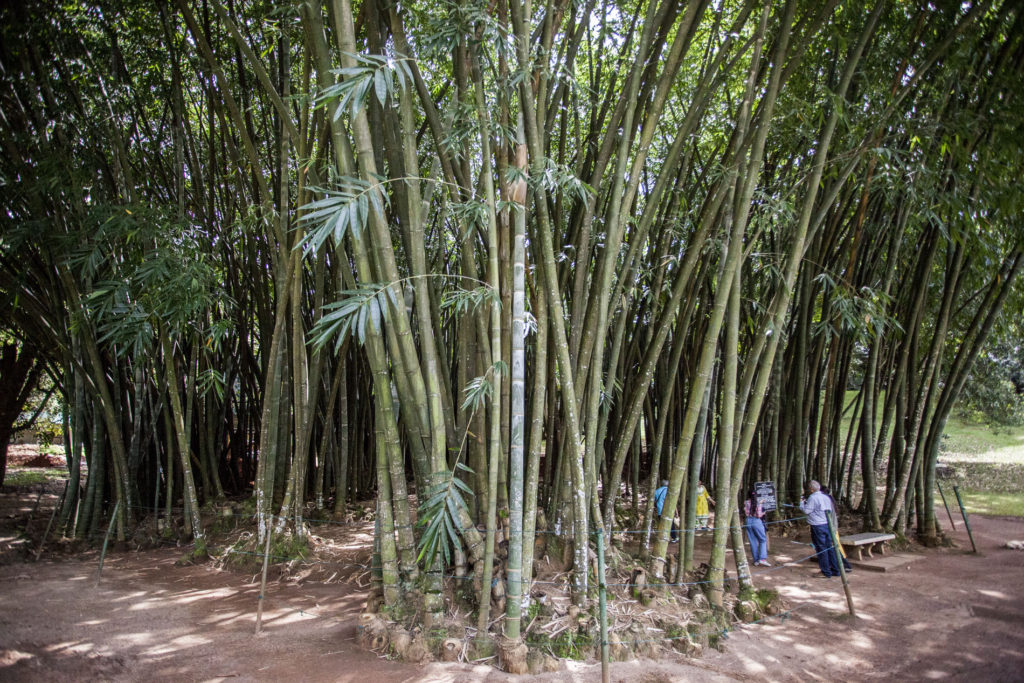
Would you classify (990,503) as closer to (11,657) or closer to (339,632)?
(339,632)

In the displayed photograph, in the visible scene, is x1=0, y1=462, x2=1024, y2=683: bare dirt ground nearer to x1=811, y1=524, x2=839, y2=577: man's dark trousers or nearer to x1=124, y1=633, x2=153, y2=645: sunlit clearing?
x1=124, y1=633, x2=153, y2=645: sunlit clearing

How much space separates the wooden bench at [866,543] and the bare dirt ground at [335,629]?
254 mm

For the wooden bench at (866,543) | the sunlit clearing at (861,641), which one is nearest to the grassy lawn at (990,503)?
the wooden bench at (866,543)

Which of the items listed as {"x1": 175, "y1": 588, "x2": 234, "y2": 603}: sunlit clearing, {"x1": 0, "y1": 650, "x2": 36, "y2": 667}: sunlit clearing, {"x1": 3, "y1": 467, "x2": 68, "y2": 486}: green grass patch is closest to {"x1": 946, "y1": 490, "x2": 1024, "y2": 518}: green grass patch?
{"x1": 175, "y1": 588, "x2": 234, "y2": 603}: sunlit clearing

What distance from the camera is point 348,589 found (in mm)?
4086

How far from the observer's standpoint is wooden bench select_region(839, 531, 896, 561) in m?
4.82

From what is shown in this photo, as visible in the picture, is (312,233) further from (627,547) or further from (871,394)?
(871,394)

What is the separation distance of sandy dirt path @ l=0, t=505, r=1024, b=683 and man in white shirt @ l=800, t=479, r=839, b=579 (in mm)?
122

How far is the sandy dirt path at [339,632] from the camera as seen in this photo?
111 inches

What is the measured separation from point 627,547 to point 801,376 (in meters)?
2.11

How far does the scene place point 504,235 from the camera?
10.1ft

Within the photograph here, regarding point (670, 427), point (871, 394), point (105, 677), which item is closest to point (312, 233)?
point (105, 677)

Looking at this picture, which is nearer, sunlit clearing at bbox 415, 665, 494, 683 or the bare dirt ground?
sunlit clearing at bbox 415, 665, 494, 683

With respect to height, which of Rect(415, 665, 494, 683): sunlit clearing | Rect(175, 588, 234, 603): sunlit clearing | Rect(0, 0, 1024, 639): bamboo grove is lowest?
Rect(175, 588, 234, 603): sunlit clearing
